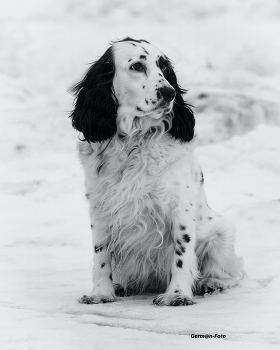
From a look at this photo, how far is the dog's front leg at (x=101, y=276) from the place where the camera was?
200 inches

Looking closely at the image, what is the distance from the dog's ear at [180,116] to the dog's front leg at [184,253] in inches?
20.6

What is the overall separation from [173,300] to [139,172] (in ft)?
3.05

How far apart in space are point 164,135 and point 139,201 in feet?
1.76

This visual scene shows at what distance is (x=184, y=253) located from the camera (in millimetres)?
5164

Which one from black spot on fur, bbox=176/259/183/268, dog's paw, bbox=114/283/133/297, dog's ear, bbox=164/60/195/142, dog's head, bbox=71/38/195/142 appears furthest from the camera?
dog's paw, bbox=114/283/133/297

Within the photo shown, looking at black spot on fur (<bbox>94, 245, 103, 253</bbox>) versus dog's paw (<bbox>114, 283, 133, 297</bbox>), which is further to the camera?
dog's paw (<bbox>114, 283, 133, 297</bbox>)

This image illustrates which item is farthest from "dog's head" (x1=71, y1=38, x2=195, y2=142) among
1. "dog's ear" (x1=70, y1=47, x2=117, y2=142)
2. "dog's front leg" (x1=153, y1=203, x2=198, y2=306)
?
"dog's front leg" (x1=153, y1=203, x2=198, y2=306)

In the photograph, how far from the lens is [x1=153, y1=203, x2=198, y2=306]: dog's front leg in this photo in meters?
5.07

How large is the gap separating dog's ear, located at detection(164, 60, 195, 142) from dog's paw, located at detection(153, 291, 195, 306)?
3.71 ft

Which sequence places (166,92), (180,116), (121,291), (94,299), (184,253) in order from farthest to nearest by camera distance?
(121,291)
(180,116)
(184,253)
(94,299)
(166,92)

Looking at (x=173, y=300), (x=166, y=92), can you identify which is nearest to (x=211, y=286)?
(x=173, y=300)

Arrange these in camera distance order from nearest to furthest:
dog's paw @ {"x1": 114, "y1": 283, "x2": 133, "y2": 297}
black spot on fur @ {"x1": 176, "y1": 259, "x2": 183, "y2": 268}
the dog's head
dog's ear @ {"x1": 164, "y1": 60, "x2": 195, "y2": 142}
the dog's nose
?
1. the dog's nose
2. the dog's head
3. black spot on fur @ {"x1": 176, "y1": 259, "x2": 183, "y2": 268}
4. dog's ear @ {"x1": 164, "y1": 60, "x2": 195, "y2": 142}
5. dog's paw @ {"x1": 114, "y1": 283, "x2": 133, "y2": 297}

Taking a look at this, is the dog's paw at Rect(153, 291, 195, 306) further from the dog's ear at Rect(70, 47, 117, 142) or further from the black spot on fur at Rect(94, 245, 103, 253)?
the dog's ear at Rect(70, 47, 117, 142)

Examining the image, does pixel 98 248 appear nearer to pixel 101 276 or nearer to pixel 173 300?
pixel 101 276
